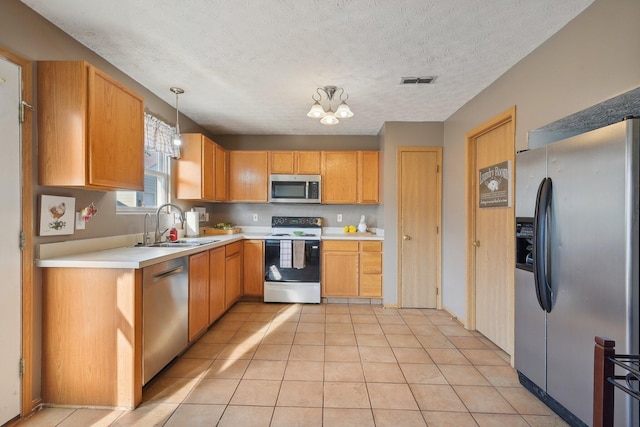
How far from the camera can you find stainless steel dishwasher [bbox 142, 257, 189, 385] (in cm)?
188

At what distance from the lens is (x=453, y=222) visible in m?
3.34

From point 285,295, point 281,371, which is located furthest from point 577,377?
point 285,295

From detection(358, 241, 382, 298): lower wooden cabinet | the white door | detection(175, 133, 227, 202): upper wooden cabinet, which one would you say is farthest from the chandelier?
the white door

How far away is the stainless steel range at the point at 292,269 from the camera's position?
3.78m

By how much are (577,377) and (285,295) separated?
293cm

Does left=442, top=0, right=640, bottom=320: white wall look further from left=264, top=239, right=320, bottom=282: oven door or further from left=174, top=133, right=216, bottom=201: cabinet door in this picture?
left=174, top=133, right=216, bottom=201: cabinet door

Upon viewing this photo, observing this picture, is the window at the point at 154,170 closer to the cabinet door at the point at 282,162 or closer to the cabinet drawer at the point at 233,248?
the cabinet drawer at the point at 233,248

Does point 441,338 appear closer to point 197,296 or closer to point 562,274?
point 562,274

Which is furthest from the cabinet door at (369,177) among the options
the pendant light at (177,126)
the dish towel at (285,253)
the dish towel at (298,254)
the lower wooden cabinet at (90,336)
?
the lower wooden cabinet at (90,336)

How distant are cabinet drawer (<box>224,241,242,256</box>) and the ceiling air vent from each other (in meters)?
2.50

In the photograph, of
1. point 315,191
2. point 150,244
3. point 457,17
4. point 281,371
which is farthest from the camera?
point 315,191

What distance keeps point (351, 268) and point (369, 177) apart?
1.31 m

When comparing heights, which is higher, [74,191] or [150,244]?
[74,191]

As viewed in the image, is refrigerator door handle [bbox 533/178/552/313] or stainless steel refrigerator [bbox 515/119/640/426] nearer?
stainless steel refrigerator [bbox 515/119/640/426]
